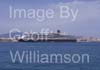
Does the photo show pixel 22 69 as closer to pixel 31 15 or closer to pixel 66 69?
pixel 66 69

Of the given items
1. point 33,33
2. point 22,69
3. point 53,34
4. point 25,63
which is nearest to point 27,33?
point 33,33

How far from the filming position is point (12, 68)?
80.9ft

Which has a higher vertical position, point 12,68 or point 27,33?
point 27,33

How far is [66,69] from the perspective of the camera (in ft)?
80.9

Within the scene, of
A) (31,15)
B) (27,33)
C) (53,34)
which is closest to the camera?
(31,15)

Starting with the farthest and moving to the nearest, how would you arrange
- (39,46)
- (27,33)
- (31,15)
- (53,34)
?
1. (39,46)
2. (53,34)
3. (27,33)
4. (31,15)

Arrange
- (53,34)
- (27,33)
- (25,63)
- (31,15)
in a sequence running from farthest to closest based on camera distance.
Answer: (25,63) → (53,34) → (27,33) → (31,15)

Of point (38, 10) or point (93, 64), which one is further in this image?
point (93, 64)

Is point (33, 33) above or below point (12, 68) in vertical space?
above

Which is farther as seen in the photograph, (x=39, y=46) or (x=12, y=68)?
(x=39, y=46)

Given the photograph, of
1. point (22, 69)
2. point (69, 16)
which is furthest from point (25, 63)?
point (69, 16)

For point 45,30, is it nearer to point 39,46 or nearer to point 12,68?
point 12,68

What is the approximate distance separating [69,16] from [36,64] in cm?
901

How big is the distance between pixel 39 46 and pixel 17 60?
32.3ft
